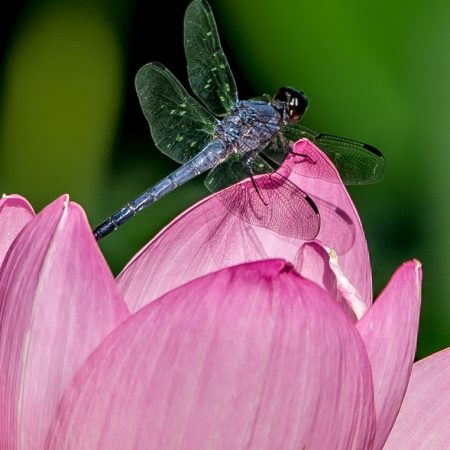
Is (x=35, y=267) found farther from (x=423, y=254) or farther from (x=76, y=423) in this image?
(x=423, y=254)

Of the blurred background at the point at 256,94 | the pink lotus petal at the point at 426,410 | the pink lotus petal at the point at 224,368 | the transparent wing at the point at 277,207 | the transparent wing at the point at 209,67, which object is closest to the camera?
the pink lotus petal at the point at 224,368

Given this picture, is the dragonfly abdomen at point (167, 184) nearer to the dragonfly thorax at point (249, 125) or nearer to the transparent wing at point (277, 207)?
the dragonfly thorax at point (249, 125)

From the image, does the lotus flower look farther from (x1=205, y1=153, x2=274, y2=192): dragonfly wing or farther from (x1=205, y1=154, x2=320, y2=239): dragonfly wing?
(x1=205, y1=153, x2=274, y2=192): dragonfly wing

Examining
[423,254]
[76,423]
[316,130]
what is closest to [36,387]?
[76,423]

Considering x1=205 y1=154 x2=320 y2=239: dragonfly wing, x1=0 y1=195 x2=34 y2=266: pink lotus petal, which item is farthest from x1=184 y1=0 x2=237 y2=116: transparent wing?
x1=0 y1=195 x2=34 y2=266: pink lotus petal

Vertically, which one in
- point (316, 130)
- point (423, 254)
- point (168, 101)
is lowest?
point (423, 254)

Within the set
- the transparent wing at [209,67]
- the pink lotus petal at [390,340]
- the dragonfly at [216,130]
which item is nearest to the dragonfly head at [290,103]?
the dragonfly at [216,130]
